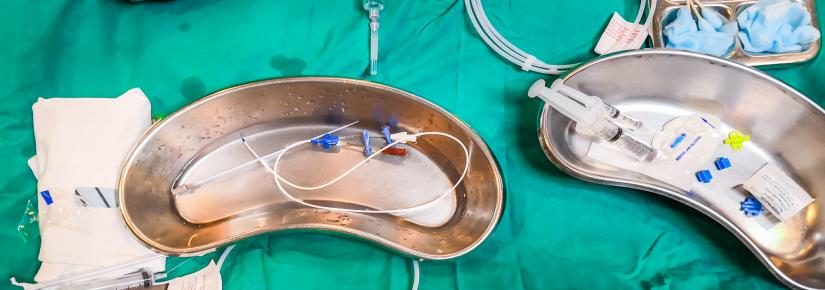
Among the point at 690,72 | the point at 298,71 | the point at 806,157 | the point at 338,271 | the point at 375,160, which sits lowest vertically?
the point at 338,271

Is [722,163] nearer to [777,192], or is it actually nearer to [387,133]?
[777,192]

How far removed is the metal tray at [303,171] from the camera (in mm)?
991

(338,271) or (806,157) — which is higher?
(806,157)

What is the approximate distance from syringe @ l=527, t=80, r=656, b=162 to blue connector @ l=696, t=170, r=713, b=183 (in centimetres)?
9

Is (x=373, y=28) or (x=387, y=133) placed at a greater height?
(x=373, y=28)

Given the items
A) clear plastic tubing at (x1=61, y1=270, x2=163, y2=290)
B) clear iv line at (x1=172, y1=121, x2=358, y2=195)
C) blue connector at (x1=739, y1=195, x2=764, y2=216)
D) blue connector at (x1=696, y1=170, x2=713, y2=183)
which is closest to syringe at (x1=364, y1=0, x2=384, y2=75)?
clear iv line at (x1=172, y1=121, x2=358, y2=195)

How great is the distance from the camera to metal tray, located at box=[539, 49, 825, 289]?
0.99 m

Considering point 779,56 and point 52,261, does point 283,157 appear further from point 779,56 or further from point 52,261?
point 779,56

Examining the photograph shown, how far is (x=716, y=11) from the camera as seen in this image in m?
1.22

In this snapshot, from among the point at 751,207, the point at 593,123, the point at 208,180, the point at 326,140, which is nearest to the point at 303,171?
the point at 326,140

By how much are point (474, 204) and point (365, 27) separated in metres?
0.49

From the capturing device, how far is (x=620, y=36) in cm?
120

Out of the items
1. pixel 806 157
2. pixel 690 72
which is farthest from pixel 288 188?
pixel 806 157

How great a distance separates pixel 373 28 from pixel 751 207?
0.88 meters
